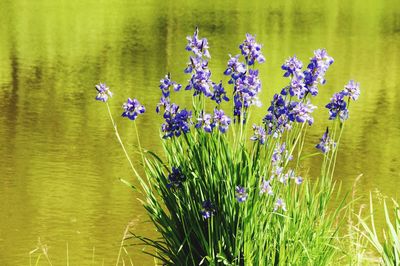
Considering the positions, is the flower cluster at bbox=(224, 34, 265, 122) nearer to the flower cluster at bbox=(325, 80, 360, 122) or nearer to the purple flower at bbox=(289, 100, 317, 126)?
the purple flower at bbox=(289, 100, 317, 126)

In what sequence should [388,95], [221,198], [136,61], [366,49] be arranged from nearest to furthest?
[221,198]
[388,95]
[136,61]
[366,49]

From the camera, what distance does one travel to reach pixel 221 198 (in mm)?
5047

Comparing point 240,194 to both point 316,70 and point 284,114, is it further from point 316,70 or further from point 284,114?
point 316,70

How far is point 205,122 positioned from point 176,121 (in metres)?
0.25

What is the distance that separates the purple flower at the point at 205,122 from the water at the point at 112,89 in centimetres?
106

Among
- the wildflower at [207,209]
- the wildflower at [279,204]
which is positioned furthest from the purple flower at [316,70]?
the wildflower at [207,209]

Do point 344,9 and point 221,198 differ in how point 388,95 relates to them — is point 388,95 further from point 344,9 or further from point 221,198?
point 344,9

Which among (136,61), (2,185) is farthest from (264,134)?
(136,61)

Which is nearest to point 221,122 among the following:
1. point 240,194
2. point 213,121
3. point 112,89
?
point 213,121

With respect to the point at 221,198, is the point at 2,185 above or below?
below

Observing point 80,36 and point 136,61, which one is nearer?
point 136,61

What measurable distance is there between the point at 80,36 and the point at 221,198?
43.9 metres

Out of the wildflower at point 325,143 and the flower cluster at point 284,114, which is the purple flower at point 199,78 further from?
the wildflower at point 325,143

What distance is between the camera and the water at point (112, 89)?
46.9 feet
